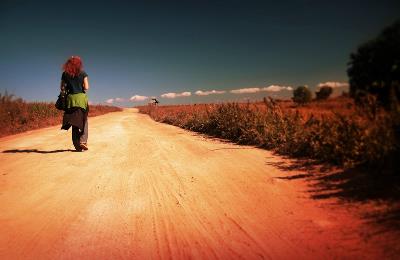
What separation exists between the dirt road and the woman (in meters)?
1.55

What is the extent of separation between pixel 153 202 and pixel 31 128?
15.3 meters

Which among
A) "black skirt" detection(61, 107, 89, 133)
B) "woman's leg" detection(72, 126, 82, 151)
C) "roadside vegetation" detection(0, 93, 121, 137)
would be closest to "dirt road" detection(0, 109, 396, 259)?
"black skirt" detection(61, 107, 89, 133)

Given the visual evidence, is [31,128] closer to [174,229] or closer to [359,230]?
[174,229]

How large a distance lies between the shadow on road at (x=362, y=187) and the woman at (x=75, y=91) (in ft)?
15.8

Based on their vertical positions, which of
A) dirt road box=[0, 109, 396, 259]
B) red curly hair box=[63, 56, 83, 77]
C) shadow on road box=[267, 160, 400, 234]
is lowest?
dirt road box=[0, 109, 396, 259]

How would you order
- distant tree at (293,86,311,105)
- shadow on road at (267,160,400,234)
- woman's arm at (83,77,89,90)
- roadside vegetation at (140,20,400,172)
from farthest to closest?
distant tree at (293,86,311,105) < woman's arm at (83,77,89,90) < roadside vegetation at (140,20,400,172) < shadow on road at (267,160,400,234)

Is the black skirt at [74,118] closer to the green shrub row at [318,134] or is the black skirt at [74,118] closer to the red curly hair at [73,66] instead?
the red curly hair at [73,66]

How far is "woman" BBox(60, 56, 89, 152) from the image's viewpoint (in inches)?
283

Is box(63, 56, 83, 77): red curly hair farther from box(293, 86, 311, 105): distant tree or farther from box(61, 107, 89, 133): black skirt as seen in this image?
box(293, 86, 311, 105): distant tree

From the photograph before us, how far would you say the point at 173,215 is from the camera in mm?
3557

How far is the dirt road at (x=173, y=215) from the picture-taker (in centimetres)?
278

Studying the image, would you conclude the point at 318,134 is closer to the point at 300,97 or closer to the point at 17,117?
the point at 300,97

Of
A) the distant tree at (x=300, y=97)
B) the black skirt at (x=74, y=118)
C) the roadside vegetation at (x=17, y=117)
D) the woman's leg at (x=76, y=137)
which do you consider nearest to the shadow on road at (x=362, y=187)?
the distant tree at (x=300, y=97)

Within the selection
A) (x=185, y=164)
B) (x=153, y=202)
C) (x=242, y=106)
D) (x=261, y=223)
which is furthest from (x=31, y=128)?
(x=261, y=223)
